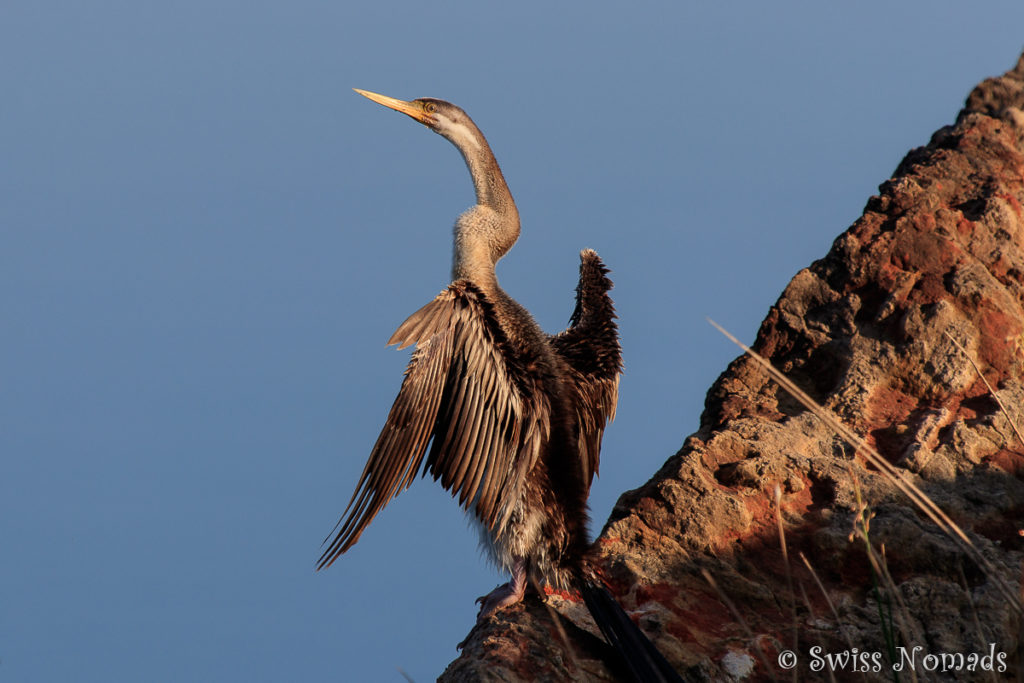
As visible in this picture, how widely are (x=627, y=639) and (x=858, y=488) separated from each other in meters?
1.03

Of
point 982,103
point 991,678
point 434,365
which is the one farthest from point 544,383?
point 982,103

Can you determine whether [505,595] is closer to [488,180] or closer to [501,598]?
[501,598]

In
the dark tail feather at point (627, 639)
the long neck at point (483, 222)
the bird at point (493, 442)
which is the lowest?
the dark tail feather at point (627, 639)

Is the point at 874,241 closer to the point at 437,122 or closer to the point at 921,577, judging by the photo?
the point at 921,577

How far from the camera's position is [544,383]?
4633mm

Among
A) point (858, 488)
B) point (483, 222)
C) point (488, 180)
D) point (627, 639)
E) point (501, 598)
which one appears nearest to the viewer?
point (858, 488)

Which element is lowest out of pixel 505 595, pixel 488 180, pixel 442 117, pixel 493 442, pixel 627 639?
pixel 627 639

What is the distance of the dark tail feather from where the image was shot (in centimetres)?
347

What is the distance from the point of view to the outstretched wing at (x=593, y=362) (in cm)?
506

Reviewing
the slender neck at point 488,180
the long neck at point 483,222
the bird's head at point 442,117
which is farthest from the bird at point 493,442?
the bird's head at point 442,117

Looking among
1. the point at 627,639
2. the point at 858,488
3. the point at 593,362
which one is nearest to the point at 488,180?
the point at 593,362

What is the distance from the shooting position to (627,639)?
3.62 metres

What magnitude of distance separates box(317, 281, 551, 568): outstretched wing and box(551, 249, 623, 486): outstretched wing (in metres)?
0.56

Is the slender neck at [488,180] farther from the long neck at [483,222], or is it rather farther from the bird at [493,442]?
the bird at [493,442]
